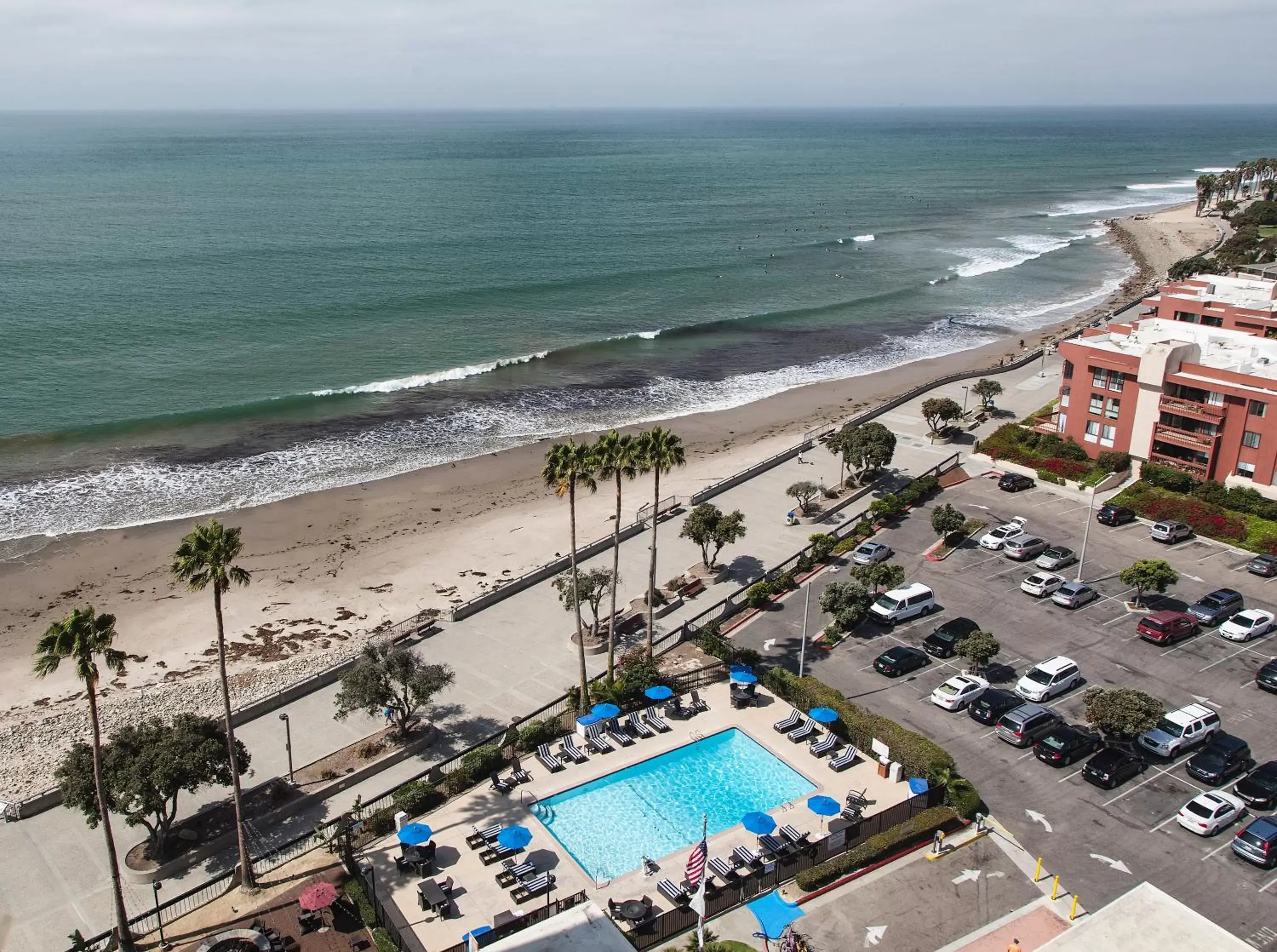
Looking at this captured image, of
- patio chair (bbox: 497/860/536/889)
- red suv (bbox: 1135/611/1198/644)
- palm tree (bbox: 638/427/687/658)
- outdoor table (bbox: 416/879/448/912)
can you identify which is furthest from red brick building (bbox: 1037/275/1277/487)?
outdoor table (bbox: 416/879/448/912)

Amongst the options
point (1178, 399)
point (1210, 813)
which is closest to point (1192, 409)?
point (1178, 399)

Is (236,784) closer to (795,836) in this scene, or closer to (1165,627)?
(795,836)

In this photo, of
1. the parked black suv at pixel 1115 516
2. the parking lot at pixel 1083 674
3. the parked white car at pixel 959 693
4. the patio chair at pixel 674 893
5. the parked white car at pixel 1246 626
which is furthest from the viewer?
the parked black suv at pixel 1115 516

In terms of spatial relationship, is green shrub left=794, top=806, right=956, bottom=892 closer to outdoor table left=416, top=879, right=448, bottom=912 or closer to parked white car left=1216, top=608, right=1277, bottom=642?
outdoor table left=416, top=879, right=448, bottom=912

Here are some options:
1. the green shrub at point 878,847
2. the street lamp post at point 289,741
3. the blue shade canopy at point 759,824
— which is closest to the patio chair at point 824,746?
the green shrub at point 878,847

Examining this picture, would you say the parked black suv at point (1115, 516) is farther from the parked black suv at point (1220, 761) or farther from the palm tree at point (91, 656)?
the palm tree at point (91, 656)

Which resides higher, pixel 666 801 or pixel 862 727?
pixel 862 727
